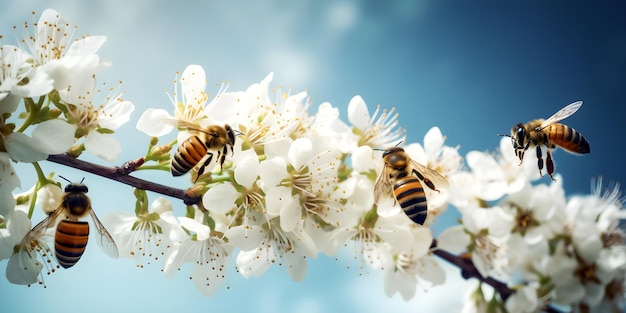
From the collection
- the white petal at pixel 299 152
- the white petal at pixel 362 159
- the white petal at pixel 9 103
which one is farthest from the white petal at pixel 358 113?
the white petal at pixel 9 103

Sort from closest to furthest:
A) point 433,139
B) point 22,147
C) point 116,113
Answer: point 22,147 → point 116,113 → point 433,139

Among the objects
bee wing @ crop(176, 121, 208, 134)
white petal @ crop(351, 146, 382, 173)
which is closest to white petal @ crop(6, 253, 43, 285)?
bee wing @ crop(176, 121, 208, 134)

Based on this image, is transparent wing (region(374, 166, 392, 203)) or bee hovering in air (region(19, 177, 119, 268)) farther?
transparent wing (region(374, 166, 392, 203))

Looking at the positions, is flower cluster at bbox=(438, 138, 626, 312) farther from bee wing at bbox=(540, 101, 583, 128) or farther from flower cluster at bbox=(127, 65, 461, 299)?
bee wing at bbox=(540, 101, 583, 128)

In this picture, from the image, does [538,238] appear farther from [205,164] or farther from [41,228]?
[41,228]

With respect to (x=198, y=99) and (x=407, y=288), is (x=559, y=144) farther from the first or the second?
(x=198, y=99)

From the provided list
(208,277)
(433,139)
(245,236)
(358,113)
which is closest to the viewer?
(245,236)

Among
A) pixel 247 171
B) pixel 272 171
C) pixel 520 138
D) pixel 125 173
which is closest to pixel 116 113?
pixel 125 173
